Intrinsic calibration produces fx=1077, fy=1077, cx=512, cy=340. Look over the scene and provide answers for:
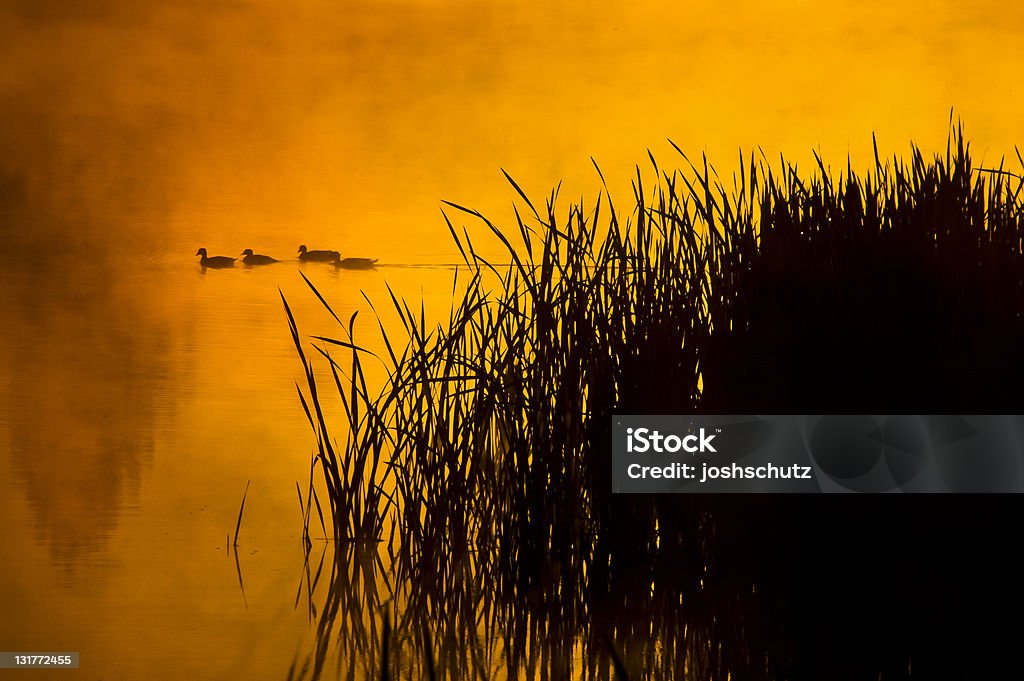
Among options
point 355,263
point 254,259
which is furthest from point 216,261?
point 355,263

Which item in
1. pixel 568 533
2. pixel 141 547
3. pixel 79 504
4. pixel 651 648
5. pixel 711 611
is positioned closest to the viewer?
pixel 651 648

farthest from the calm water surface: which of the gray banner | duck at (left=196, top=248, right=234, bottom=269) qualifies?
the gray banner

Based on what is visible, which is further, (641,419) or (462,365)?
(462,365)

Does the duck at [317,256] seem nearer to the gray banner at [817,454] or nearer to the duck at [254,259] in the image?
the duck at [254,259]

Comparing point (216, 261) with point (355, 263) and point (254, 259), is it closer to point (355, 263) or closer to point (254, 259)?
point (254, 259)

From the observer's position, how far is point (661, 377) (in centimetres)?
297

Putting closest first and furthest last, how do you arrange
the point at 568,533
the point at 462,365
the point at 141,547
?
the point at 568,533
the point at 462,365
the point at 141,547

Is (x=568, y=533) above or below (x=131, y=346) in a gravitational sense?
below

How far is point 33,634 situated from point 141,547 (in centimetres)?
80

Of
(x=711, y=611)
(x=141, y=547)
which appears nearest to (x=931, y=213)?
(x=711, y=611)

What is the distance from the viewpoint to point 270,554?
11.0ft

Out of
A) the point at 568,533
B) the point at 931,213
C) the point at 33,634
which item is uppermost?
the point at 931,213

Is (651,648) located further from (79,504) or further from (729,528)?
(79,504)

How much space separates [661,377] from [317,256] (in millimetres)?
2992
